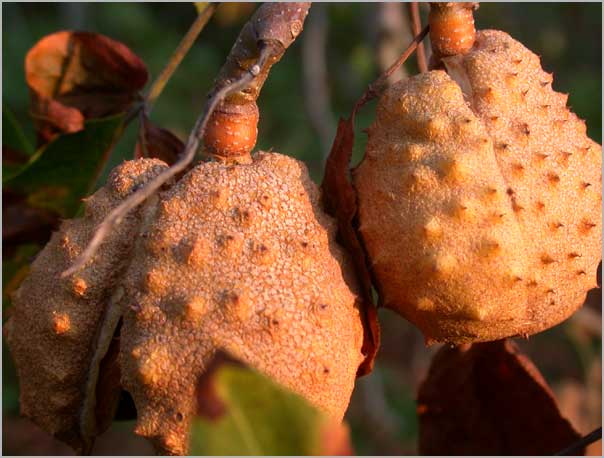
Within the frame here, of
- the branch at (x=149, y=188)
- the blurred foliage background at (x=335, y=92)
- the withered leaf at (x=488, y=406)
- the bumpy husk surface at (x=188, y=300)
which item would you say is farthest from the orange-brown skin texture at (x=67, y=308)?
the blurred foliage background at (x=335, y=92)

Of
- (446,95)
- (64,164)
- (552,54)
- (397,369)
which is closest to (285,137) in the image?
(397,369)

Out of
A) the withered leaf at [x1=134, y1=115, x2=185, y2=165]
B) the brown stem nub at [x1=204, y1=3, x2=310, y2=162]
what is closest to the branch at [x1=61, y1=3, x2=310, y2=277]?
the brown stem nub at [x1=204, y1=3, x2=310, y2=162]

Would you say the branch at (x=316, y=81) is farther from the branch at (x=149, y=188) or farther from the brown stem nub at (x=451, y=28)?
the branch at (x=149, y=188)

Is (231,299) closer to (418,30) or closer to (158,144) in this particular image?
(158,144)

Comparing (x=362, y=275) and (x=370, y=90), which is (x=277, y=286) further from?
(x=370, y=90)

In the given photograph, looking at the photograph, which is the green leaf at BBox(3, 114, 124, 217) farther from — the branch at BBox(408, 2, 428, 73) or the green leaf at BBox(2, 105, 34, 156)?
the branch at BBox(408, 2, 428, 73)

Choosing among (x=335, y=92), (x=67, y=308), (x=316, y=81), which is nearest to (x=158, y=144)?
(x=67, y=308)

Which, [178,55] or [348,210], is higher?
[178,55]
